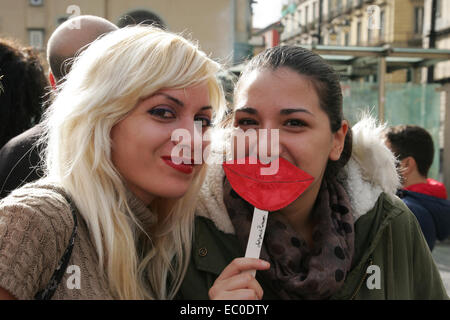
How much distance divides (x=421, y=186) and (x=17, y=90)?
2.64 metres

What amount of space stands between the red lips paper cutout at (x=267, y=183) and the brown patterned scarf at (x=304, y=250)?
0.71ft

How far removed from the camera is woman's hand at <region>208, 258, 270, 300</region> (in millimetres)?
1475

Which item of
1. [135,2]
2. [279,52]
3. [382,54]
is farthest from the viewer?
[135,2]

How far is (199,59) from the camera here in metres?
1.77

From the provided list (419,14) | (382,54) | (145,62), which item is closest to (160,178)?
(145,62)

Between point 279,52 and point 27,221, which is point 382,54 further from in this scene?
point 27,221

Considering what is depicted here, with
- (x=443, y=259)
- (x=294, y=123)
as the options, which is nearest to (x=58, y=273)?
(x=294, y=123)

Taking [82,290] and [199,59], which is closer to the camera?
[82,290]

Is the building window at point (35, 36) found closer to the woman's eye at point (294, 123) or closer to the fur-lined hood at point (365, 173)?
the fur-lined hood at point (365, 173)

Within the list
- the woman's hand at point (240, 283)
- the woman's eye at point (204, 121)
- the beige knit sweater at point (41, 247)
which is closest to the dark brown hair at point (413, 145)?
the woman's eye at point (204, 121)

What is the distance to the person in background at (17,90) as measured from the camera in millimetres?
2898

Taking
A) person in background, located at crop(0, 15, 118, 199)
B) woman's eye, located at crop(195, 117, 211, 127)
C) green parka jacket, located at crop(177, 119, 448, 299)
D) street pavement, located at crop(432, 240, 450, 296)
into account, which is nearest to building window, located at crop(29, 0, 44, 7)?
street pavement, located at crop(432, 240, 450, 296)

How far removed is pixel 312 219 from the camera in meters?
2.16

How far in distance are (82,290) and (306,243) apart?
→ 0.96 m
